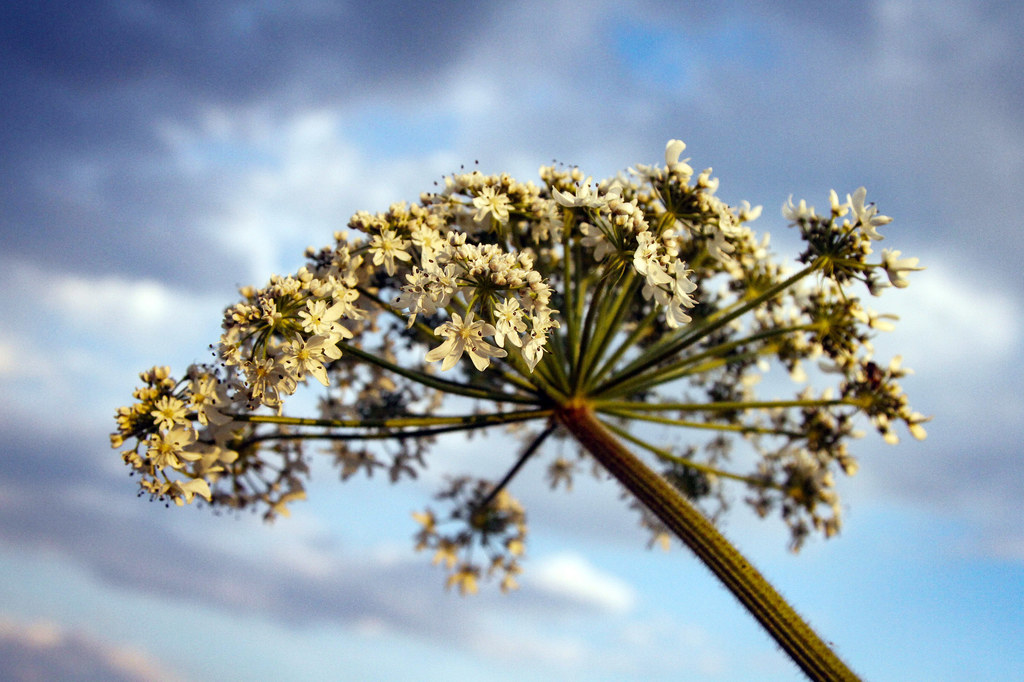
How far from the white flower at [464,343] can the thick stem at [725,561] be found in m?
2.49

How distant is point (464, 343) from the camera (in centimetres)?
764

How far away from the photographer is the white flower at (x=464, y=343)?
24.6 feet

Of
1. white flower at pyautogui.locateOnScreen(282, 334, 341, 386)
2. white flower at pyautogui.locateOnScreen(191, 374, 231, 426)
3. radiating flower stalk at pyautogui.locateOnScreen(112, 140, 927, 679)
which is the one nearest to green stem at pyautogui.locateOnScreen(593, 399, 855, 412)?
radiating flower stalk at pyautogui.locateOnScreen(112, 140, 927, 679)

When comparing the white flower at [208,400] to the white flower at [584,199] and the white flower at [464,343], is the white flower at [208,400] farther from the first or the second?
the white flower at [584,199]

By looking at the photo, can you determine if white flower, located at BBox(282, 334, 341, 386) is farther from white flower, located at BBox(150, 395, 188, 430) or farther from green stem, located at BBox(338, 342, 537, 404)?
white flower, located at BBox(150, 395, 188, 430)

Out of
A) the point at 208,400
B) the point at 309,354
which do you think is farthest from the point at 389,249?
the point at 208,400

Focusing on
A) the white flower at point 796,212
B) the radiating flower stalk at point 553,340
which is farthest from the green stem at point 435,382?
the white flower at point 796,212

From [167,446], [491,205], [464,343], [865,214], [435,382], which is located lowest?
[167,446]

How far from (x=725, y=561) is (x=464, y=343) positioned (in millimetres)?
3360

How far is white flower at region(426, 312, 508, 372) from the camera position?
7492 mm

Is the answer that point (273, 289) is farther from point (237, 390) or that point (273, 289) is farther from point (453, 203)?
point (453, 203)

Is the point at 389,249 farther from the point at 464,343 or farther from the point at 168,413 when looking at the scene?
the point at 168,413

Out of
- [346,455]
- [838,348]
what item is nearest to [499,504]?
[346,455]

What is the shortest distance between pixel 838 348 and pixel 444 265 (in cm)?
595
